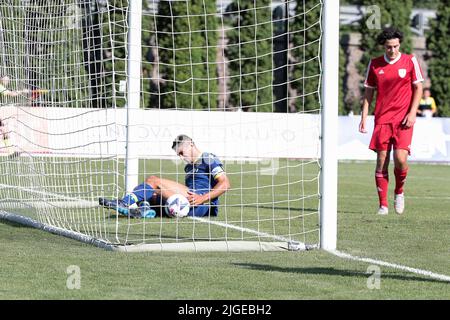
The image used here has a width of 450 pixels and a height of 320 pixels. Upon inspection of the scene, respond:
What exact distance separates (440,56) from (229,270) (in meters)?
31.4

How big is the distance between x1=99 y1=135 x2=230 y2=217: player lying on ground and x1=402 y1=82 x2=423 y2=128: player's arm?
89.6 inches

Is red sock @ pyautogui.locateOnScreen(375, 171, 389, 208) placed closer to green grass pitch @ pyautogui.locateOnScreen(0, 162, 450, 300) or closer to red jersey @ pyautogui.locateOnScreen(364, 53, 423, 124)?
red jersey @ pyautogui.locateOnScreen(364, 53, 423, 124)

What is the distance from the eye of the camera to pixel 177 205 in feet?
34.6

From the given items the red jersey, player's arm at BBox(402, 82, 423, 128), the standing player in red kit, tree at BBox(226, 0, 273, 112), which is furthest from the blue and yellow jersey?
tree at BBox(226, 0, 273, 112)

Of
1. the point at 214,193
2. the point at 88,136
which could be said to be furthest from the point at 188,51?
the point at 214,193

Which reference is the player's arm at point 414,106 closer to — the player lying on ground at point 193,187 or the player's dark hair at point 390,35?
the player's dark hair at point 390,35

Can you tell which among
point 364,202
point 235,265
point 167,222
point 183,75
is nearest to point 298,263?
point 235,265

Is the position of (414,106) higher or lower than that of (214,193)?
higher

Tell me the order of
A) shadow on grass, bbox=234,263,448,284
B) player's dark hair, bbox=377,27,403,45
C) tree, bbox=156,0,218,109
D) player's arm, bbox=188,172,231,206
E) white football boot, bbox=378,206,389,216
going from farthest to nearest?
1. tree, bbox=156,0,218,109
2. white football boot, bbox=378,206,389,216
3. player's dark hair, bbox=377,27,403,45
4. player's arm, bbox=188,172,231,206
5. shadow on grass, bbox=234,263,448,284

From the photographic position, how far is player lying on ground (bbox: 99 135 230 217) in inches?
405

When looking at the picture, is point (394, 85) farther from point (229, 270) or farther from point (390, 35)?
point (229, 270)

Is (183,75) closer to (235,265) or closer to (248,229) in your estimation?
(248,229)
